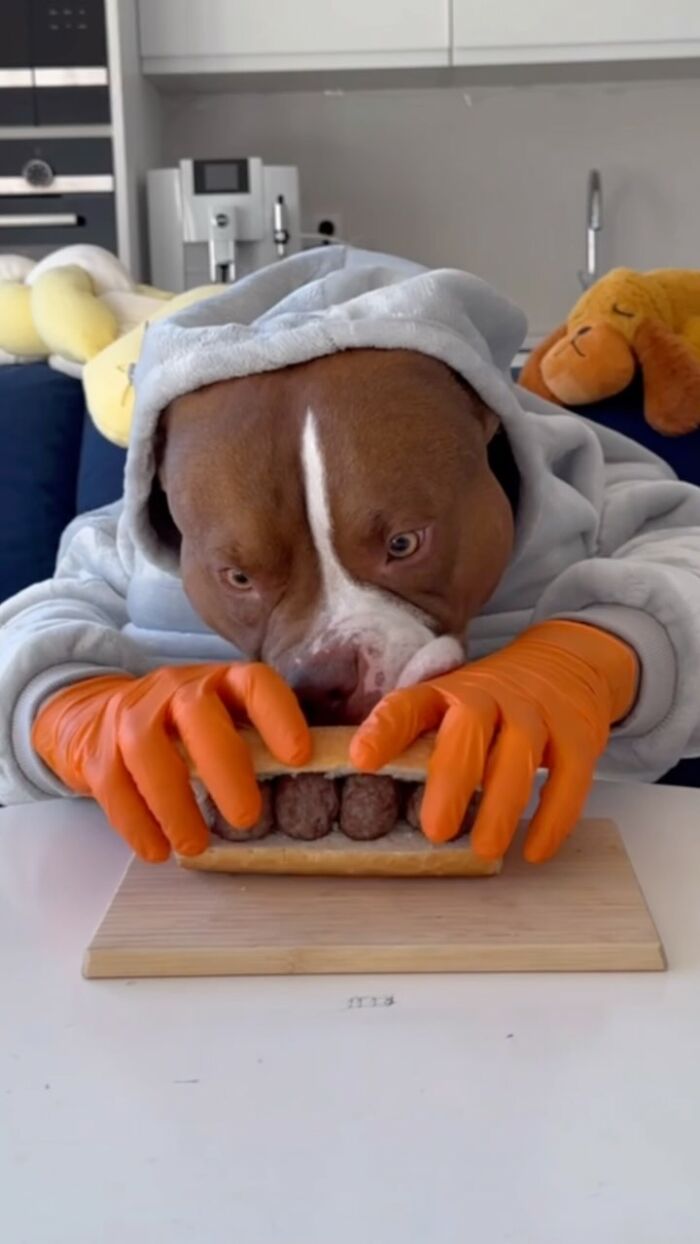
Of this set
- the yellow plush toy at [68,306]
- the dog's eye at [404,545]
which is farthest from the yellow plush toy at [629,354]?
the dog's eye at [404,545]

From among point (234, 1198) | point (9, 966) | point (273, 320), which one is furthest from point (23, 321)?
point (234, 1198)

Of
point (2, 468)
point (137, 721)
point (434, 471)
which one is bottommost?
point (2, 468)

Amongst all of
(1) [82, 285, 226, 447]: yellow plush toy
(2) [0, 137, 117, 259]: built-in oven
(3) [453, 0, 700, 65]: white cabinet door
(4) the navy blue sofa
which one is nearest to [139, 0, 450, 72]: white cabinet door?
(3) [453, 0, 700, 65]: white cabinet door

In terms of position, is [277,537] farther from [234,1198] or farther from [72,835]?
[234,1198]

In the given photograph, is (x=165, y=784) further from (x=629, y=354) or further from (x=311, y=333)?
(x=629, y=354)

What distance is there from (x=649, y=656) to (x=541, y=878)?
0.76 ft

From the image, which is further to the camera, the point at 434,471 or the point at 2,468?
the point at 2,468

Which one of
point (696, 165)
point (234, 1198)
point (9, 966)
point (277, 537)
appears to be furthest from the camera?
point (696, 165)

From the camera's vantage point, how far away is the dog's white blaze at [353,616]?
0.76 meters

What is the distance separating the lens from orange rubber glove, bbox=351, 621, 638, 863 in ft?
2.16

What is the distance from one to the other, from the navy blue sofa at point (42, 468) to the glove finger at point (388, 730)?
0.99m

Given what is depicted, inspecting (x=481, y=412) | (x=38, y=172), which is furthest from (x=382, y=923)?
(x=38, y=172)

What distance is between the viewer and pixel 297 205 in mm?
2869

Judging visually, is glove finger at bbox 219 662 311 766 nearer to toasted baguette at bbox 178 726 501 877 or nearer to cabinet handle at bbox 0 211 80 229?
toasted baguette at bbox 178 726 501 877
